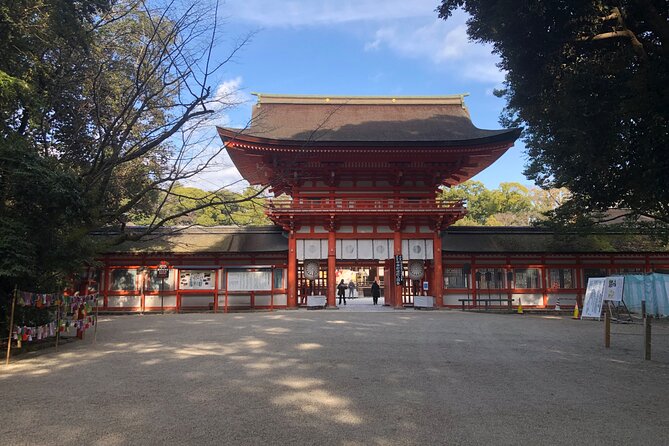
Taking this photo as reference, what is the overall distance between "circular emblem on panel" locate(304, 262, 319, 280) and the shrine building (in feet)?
0.15

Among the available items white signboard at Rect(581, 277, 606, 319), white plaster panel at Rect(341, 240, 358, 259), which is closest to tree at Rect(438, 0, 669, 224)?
white signboard at Rect(581, 277, 606, 319)

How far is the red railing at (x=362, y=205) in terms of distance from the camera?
19.5 m

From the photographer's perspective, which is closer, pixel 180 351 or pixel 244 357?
pixel 244 357

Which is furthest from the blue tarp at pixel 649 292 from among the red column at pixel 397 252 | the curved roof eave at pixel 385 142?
the red column at pixel 397 252

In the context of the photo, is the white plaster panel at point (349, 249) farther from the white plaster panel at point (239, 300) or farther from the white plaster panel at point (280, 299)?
the white plaster panel at point (239, 300)

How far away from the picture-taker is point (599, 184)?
28.7 ft

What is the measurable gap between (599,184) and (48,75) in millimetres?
11901

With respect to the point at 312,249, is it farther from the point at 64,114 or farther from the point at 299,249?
the point at 64,114

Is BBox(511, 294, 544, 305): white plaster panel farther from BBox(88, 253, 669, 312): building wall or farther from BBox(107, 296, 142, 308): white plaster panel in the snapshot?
BBox(107, 296, 142, 308): white plaster panel

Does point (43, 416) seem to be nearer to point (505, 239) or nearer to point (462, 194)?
point (505, 239)

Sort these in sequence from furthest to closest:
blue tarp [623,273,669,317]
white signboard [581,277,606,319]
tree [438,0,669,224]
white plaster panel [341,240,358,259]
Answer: white plaster panel [341,240,358,259] → blue tarp [623,273,669,317] → white signboard [581,277,606,319] → tree [438,0,669,224]

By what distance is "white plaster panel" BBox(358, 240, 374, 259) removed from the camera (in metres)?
20.5

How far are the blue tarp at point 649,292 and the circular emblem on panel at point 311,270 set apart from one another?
1287cm

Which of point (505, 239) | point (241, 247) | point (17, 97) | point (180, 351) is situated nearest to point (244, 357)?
point (180, 351)
